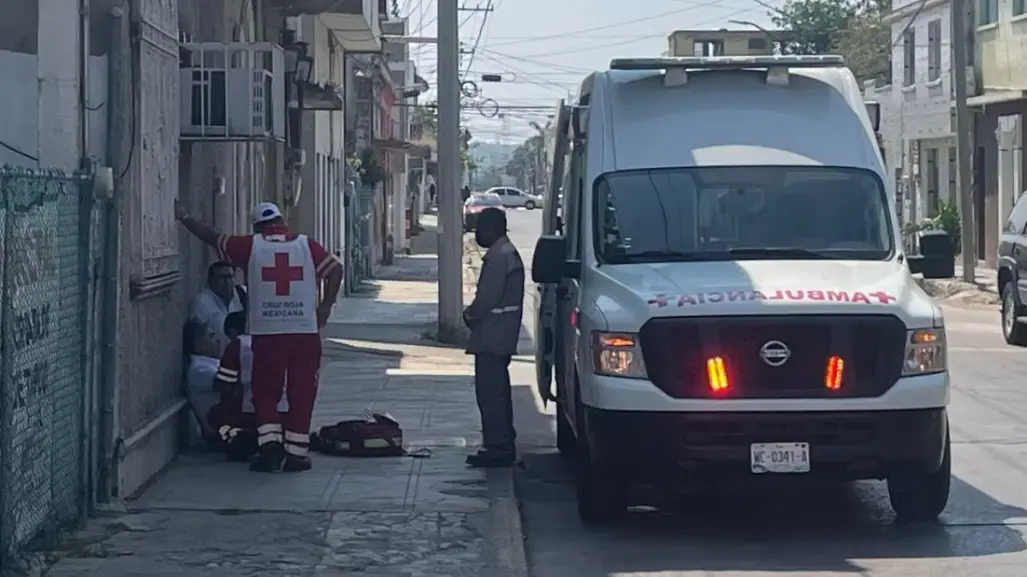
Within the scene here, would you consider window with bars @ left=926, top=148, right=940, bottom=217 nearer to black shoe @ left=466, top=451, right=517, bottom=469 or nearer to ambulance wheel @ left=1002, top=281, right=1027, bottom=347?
ambulance wheel @ left=1002, top=281, right=1027, bottom=347

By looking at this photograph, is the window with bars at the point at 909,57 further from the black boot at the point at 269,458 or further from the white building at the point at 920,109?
the black boot at the point at 269,458

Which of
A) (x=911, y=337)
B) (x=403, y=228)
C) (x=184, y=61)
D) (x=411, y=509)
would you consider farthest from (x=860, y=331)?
(x=403, y=228)

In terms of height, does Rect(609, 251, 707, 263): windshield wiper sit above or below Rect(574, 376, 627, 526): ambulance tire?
above

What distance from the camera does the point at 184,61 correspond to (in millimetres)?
11602

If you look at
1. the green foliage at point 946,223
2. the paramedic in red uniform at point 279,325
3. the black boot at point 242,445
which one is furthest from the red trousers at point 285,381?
the green foliage at point 946,223

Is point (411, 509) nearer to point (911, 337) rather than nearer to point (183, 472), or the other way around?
point (183, 472)

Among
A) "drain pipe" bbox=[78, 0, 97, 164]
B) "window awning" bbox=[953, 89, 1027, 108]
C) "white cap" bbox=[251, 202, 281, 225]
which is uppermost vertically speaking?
"window awning" bbox=[953, 89, 1027, 108]

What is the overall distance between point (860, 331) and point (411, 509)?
9.24 feet

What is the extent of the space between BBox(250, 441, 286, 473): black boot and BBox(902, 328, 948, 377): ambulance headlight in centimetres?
422

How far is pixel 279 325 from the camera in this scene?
10750 mm

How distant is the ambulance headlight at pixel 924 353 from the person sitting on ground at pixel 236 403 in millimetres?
4447

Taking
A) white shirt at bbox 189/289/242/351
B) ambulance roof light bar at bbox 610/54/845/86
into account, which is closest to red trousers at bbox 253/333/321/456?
white shirt at bbox 189/289/242/351

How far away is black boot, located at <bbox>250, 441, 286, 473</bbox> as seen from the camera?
10.9m

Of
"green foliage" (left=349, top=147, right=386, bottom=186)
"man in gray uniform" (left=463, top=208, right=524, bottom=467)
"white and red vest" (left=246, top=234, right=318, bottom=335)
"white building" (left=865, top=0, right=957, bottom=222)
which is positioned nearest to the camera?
"white and red vest" (left=246, top=234, right=318, bottom=335)
